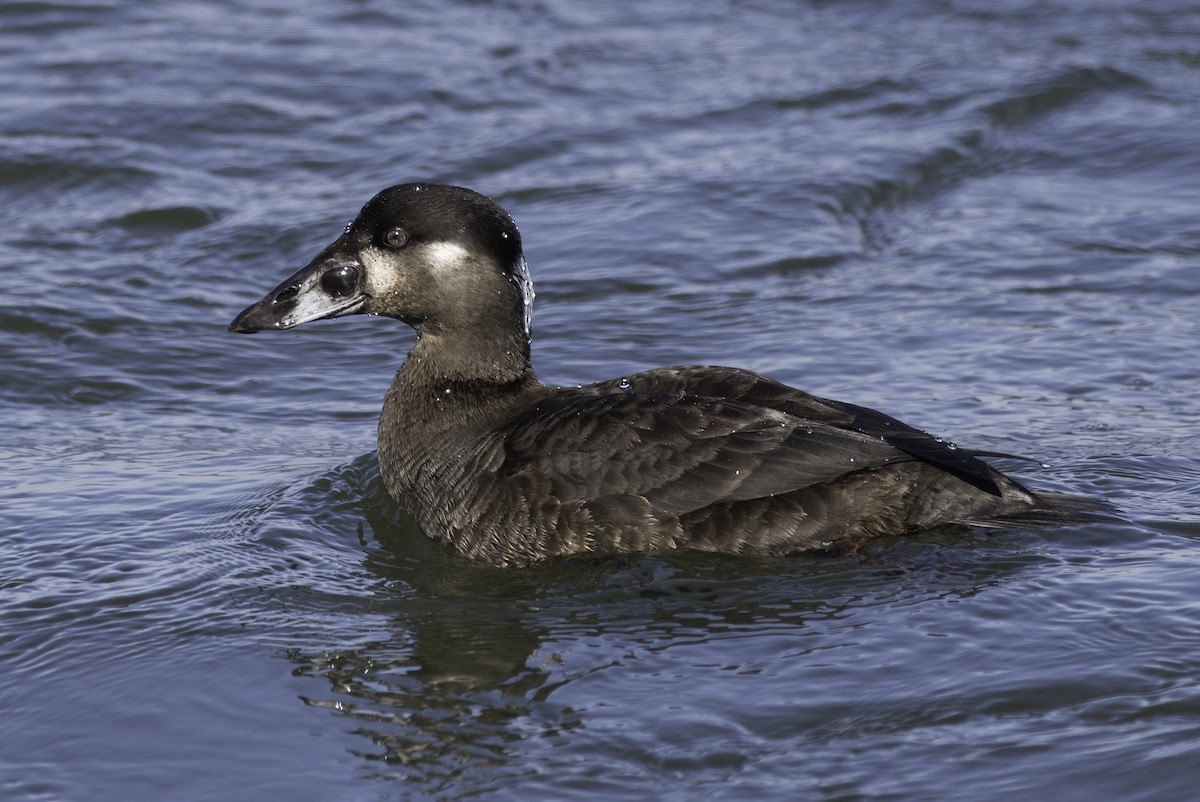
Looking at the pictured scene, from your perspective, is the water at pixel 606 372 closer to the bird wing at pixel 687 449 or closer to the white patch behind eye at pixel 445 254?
the bird wing at pixel 687 449

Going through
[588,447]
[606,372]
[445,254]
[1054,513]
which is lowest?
[1054,513]

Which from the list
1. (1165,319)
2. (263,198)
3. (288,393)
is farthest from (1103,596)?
(263,198)

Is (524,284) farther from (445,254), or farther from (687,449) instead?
(687,449)

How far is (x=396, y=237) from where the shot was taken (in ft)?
21.6

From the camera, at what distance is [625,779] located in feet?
14.8

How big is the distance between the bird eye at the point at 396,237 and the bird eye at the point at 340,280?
7.3 inches

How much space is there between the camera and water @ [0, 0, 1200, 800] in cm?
477

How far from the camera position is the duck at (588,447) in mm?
5906

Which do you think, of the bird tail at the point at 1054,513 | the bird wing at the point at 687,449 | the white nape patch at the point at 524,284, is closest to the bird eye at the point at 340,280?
the white nape patch at the point at 524,284

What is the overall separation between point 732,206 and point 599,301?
1548 millimetres

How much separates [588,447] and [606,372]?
225cm

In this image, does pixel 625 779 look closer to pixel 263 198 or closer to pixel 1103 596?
pixel 1103 596

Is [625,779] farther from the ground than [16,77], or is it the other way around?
[16,77]

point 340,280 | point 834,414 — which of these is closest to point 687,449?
point 834,414
